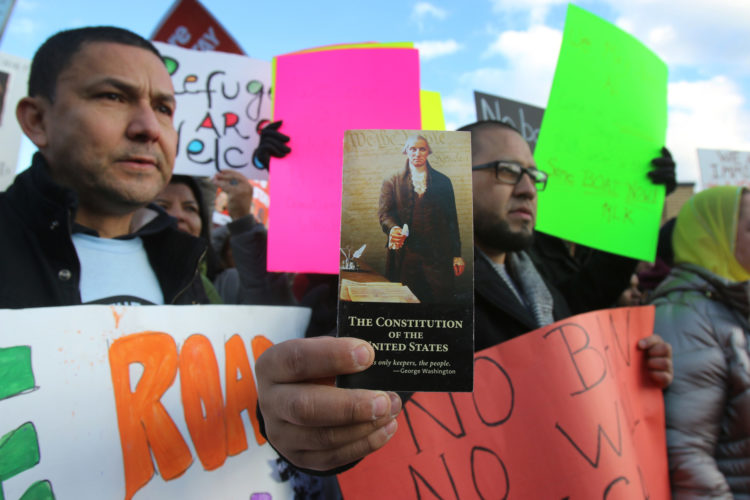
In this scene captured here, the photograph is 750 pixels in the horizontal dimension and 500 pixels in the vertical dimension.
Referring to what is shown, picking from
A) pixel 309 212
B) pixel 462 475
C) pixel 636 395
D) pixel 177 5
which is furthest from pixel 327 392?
pixel 177 5

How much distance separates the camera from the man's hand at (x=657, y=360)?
1475 millimetres

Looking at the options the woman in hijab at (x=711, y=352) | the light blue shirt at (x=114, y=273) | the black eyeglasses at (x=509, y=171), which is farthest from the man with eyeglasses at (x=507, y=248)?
the light blue shirt at (x=114, y=273)

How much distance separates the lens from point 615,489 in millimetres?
1126

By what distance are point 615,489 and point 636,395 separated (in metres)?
0.40

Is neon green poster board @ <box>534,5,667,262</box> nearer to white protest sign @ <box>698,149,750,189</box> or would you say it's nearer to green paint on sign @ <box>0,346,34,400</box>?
green paint on sign @ <box>0,346,34,400</box>

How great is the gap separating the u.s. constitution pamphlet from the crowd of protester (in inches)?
2.0

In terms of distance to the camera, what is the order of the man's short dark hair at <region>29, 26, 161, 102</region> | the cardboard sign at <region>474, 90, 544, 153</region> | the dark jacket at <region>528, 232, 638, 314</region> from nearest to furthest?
the man's short dark hair at <region>29, 26, 161, 102</region> < the dark jacket at <region>528, 232, 638, 314</region> < the cardboard sign at <region>474, 90, 544, 153</region>

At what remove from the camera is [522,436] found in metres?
1.13

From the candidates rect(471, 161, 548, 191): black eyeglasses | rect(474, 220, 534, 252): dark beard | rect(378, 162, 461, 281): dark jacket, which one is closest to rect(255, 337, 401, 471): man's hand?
rect(378, 162, 461, 281): dark jacket

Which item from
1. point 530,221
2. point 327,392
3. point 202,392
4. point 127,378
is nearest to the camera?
point 327,392

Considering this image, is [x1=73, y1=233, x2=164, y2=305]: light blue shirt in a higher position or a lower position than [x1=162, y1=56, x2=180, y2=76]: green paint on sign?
lower

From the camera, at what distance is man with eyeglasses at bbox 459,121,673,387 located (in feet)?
4.84

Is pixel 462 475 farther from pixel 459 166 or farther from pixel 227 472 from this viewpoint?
pixel 459 166

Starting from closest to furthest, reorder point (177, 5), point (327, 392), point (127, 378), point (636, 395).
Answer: point (327, 392) < point (127, 378) < point (636, 395) < point (177, 5)
